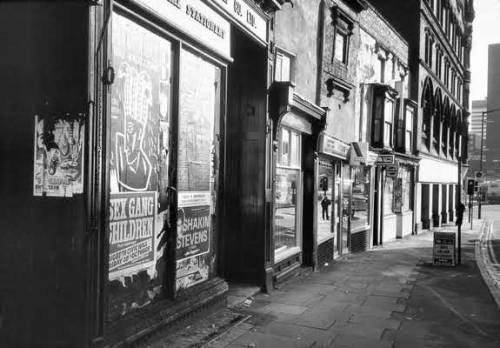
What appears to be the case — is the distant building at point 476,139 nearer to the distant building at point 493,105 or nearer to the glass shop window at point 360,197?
the distant building at point 493,105

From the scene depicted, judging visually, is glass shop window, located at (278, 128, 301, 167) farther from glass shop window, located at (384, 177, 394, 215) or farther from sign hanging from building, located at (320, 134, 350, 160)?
glass shop window, located at (384, 177, 394, 215)

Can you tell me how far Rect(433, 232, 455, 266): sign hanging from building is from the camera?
13234mm

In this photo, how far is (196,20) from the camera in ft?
21.8

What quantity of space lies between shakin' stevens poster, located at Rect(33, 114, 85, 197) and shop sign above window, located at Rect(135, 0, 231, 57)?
1.62 m

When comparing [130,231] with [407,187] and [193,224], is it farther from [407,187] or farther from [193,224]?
[407,187]

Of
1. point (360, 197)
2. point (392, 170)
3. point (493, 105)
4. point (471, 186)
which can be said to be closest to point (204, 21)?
point (360, 197)

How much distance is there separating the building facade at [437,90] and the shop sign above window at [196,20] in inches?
733

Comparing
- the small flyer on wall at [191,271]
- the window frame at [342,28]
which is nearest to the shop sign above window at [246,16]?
the small flyer on wall at [191,271]

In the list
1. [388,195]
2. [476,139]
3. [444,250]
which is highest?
[476,139]

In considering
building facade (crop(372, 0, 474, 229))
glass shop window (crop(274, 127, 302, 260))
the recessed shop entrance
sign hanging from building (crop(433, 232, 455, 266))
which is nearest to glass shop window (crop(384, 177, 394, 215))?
building facade (crop(372, 0, 474, 229))

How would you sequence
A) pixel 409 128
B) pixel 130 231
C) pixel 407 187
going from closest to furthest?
pixel 130 231
pixel 409 128
pixel 407 187

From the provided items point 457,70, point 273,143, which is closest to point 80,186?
point 273,143

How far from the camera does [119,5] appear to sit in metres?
5.10

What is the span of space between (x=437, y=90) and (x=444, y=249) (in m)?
18.0
